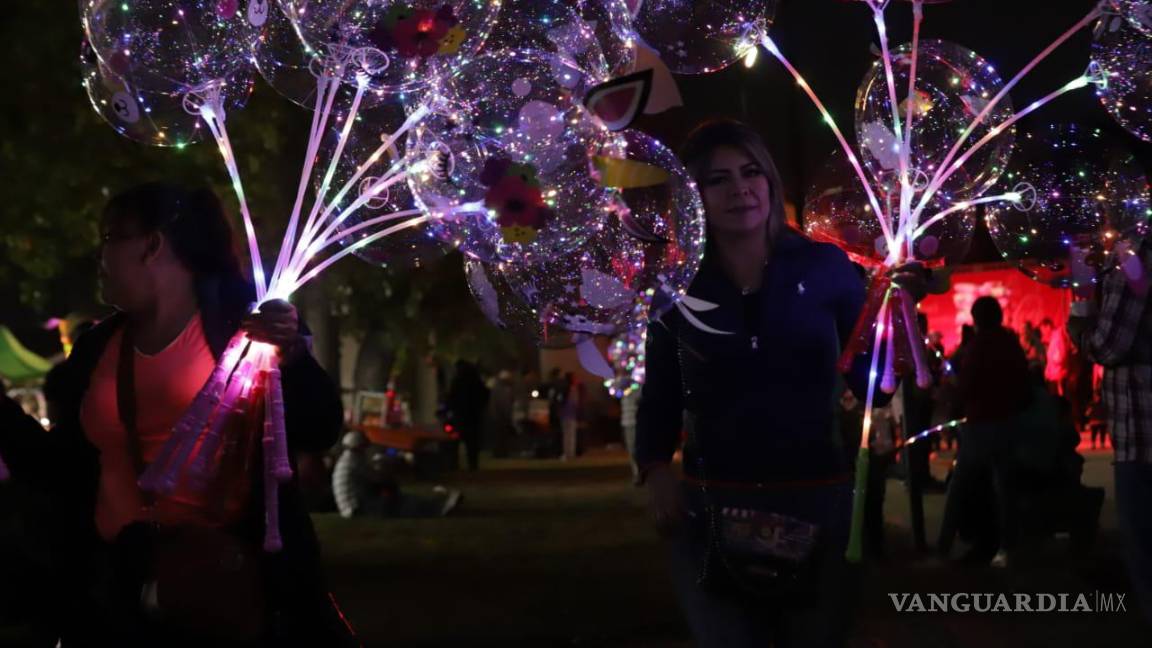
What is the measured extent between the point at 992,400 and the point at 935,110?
4.56m

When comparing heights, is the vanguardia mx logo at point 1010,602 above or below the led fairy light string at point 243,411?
below

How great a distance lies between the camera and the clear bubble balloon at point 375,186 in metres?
4.64

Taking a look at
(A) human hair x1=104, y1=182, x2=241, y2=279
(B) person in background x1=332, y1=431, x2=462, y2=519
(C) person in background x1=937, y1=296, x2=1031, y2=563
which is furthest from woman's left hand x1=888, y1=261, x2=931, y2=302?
(B) person in background x1=332, y1=431, x2=462, y2=519

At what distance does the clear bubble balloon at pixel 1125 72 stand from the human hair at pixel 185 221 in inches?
131

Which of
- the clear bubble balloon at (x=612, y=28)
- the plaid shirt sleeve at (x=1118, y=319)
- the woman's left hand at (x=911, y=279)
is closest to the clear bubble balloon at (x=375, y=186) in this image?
the clear bubble balloon at (x=612, y=28)

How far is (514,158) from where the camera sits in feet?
13.8

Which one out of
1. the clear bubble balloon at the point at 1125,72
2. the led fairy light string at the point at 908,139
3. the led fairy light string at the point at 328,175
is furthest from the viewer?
the clear bubble balloon at the point at 1125,72

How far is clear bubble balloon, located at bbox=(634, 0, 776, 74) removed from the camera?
15.1 feet

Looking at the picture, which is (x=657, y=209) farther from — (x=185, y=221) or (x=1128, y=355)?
(x=1128, y=355)

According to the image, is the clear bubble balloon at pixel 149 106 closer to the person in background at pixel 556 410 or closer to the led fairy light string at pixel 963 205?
the led fairy light string at pixel 963 205

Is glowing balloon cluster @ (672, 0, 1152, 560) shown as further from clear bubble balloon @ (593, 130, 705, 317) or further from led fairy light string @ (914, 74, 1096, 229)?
clear bubble balloon @ (593, 130, 705, 317)

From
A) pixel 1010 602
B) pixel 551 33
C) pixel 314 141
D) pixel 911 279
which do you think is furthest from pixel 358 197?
pixel 1010 602

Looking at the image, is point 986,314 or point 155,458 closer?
point 155,458

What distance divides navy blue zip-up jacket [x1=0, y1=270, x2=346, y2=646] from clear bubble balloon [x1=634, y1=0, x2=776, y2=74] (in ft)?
5.75
